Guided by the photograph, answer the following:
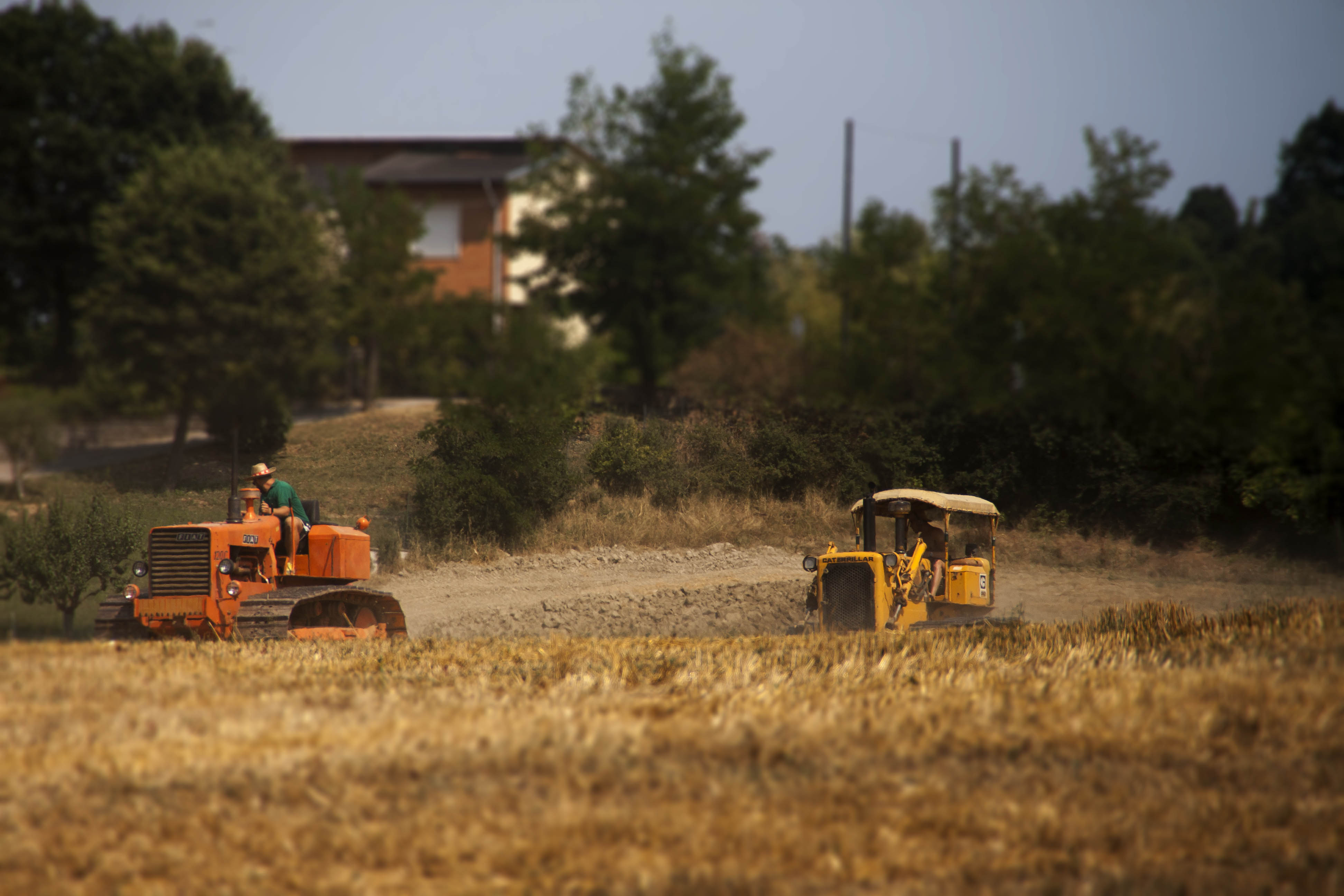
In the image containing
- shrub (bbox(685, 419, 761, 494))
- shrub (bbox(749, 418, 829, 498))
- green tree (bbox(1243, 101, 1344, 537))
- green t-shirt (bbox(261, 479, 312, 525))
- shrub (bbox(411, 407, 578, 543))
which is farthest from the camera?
shrub (bbox(685, 419, 761, 494))

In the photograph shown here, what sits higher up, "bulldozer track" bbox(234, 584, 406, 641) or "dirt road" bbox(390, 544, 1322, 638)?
"bulldozer track" bbox(234, 584, 406, 641)

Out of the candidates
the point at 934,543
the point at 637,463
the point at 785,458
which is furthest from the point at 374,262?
the point at 934,543

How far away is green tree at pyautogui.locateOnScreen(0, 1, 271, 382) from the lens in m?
19.5

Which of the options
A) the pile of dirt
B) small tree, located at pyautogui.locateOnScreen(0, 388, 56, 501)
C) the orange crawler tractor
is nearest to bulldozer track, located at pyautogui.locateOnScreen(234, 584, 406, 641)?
the orange crawler tractor

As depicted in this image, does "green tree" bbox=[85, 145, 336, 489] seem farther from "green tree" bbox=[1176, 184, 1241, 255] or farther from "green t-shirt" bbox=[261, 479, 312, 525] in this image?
"green tree" bbox=[1176, 184, 1241, 255]

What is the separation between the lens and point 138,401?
1659 centimetres

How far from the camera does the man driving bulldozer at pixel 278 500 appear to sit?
1264 cm

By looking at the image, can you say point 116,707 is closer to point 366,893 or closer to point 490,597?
point 366,893

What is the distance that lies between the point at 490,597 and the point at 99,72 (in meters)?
16.3

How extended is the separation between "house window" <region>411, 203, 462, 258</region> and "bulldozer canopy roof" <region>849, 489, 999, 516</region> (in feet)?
95.2

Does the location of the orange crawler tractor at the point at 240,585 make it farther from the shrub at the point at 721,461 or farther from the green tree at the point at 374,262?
the green tree at the point at 374,262

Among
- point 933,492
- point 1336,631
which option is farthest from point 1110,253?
point 1336,631

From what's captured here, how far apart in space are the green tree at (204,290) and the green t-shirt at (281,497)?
3439 mm

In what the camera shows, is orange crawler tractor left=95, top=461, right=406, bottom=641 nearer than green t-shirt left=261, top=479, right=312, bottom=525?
Yes
